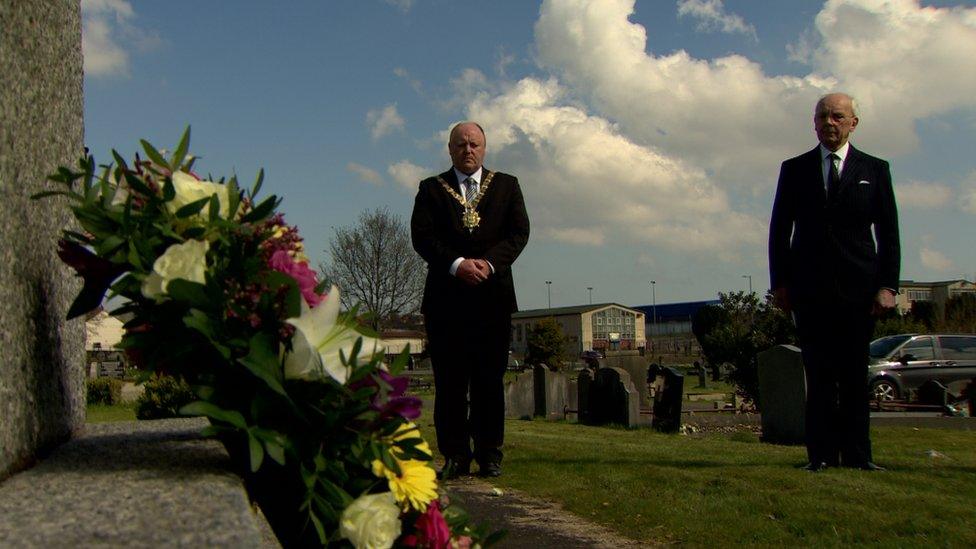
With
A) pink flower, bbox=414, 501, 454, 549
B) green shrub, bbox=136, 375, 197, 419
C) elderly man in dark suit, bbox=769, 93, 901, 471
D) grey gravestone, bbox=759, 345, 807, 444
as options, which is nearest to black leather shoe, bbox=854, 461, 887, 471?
elderly man in dark suit, bbox=769, 93, 901, 471

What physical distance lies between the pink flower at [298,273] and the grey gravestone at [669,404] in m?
11.1

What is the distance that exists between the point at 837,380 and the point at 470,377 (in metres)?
2.48

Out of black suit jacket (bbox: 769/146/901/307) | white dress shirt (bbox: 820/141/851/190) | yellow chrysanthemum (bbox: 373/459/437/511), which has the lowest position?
yellow chrysanthemum (bbox: 373/459/437/511)

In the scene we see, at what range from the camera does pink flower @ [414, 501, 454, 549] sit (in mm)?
2029

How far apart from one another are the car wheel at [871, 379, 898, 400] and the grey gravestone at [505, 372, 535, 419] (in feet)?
27.5

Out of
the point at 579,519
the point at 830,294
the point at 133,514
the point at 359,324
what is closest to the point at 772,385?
the point at 830,294

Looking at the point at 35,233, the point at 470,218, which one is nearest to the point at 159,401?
the point at 470,218

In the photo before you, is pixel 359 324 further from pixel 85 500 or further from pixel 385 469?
pixel 85 500

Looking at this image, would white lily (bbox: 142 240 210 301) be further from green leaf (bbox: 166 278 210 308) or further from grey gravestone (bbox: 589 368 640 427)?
grey gravestone (bbox: 589 368 640 427)

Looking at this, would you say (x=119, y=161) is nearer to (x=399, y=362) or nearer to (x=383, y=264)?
(x=399, y=362)

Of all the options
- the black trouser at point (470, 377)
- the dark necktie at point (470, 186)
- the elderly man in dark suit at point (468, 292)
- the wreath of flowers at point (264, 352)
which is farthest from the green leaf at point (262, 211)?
the dark necktie at point (470, 186)

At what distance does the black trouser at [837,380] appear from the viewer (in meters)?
6.22

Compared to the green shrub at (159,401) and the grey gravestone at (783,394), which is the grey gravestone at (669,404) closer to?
the grey gravestone at (783,394)

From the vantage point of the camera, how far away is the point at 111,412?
692 inches
